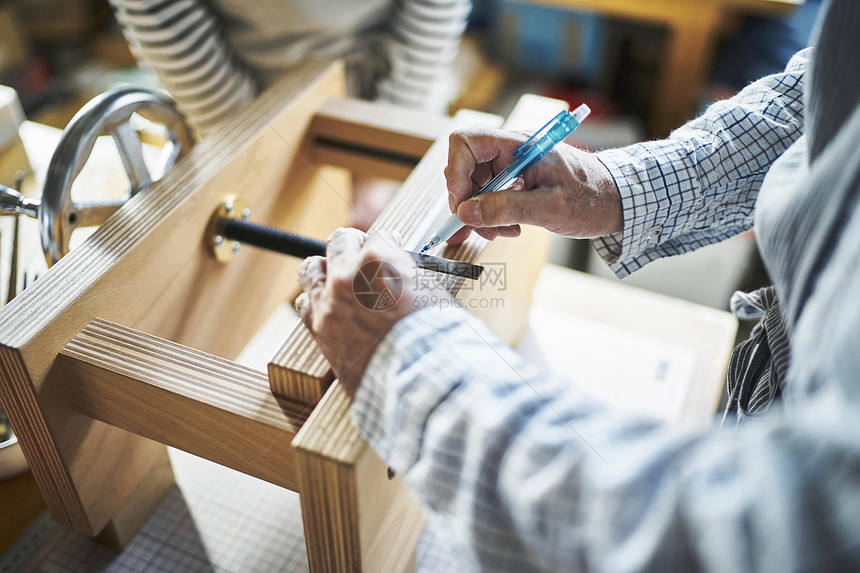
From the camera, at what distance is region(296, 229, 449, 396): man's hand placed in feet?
1.13

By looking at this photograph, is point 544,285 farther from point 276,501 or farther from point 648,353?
point 276,501

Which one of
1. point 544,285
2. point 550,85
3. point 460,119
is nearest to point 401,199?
point 460,119

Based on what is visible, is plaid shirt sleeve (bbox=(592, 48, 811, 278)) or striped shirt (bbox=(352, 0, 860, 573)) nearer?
striped shirt (bbox=(352, 0, 860, 573))

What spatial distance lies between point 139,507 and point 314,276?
26 cm

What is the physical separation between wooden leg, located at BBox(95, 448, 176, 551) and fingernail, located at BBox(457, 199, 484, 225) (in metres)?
0.30

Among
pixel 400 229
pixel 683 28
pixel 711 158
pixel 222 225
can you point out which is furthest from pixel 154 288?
pixel 683 28

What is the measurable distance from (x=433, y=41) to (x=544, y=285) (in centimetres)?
32

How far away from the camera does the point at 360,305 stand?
35 centimetres

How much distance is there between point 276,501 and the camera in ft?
1.73

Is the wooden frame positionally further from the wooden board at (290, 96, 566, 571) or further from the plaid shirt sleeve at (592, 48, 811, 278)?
the plaid shirt sleeve at (592, 48, 811, 278)

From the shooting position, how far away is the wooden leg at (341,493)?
34 cm

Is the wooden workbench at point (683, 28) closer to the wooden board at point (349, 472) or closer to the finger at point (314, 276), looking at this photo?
the wooden board at point (349, 472)

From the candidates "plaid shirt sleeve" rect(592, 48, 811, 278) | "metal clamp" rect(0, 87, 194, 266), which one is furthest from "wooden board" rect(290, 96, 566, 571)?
"metal clamp" rect(0, 87, 194, 266)

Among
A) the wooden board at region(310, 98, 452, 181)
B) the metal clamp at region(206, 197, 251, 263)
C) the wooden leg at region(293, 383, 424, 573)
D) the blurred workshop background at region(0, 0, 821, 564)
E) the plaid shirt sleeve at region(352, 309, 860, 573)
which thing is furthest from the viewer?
the blurred workshop background at region(0, 0, 821, 564)
